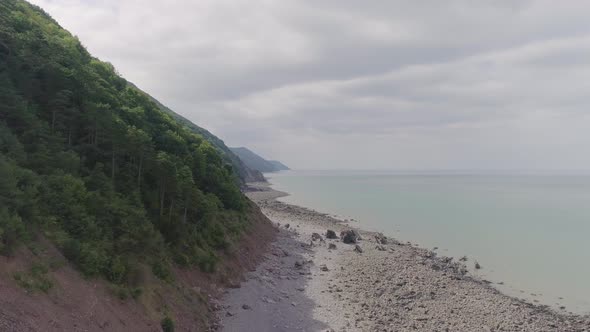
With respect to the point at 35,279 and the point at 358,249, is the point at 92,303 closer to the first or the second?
the point at 35,279

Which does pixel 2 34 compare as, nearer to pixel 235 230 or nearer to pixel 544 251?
pixel 235 230

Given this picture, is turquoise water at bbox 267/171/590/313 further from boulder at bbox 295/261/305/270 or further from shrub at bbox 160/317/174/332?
shrub at bbox 160/317/174/332

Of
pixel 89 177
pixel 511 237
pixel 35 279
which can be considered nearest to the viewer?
pixel 35 279

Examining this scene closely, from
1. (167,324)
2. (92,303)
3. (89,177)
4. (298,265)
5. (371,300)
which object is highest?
(89,177)

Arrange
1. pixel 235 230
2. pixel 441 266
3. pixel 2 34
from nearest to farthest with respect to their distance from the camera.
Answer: pixel 2 34 → pixel 235 230 → pixel 441 266

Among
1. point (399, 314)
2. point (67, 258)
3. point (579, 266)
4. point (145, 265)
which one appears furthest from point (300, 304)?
point (579, 266)

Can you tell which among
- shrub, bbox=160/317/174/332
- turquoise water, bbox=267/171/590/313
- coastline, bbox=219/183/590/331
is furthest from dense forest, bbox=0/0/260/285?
turquoise water, bbox=267/171/590/313

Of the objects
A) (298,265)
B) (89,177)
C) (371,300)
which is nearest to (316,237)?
(298,265)
